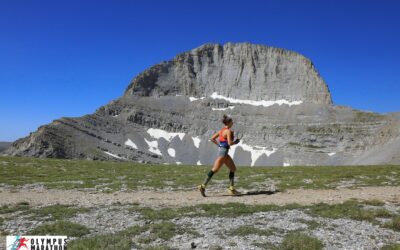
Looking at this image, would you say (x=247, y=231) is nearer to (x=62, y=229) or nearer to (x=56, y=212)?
(x=62, y=229)

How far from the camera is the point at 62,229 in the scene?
12.6 metres

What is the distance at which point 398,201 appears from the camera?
18047mm

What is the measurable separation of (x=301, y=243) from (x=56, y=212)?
1054 centimetres

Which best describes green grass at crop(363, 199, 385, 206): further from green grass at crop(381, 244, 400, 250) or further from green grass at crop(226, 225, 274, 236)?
green grass at crop(226, 225, 274, 236)

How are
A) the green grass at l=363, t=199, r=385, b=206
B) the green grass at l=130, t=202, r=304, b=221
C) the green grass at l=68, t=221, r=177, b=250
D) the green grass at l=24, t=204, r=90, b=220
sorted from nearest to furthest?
the green grass at l=68, t=221, r=177, b=250 < the green grass at l=130, t=202, r=304, b=221 < the green grass at l=24, t=204, r=90, b=220 < the green grass at l=363, t=199, r=385, b=206

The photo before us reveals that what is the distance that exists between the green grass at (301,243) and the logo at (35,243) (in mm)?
6421

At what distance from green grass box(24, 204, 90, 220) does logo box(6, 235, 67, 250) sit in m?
4.50

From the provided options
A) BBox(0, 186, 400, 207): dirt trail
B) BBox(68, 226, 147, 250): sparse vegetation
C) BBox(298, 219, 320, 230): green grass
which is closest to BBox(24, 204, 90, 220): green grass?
BBox(0, 186, 400, 207): dirt trail

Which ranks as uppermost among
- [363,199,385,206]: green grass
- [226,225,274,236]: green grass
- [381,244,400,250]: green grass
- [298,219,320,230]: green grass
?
[363,199,385,206]: green grass

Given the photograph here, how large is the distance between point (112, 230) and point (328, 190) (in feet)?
49.4

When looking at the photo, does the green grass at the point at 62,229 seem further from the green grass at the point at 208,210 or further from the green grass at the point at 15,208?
the green grass at the point at 15,208

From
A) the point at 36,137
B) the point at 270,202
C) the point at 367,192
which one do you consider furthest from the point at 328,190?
the point at 36,137

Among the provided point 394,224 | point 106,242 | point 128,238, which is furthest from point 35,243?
point 394,224

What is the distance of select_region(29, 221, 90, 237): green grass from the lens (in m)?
12.3
